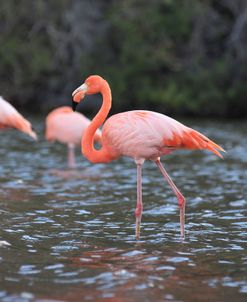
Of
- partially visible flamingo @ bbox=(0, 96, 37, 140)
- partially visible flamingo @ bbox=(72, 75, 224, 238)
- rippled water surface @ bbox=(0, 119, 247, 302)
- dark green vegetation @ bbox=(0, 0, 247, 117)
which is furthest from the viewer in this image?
dark green vegetation @ bbox=(0, 0, 247, 117)

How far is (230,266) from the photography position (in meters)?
5.29

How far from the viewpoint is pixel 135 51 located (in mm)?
21281

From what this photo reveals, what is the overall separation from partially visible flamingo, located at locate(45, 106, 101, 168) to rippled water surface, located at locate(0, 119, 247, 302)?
1.29 ft

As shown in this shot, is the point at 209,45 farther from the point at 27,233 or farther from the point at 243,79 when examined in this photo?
the point at 27,233

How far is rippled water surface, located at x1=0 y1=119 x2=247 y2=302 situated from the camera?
15.4ft

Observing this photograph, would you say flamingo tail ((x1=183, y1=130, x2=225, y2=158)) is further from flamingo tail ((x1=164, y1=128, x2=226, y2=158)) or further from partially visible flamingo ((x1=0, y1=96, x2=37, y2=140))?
partially visible flamingo ((x1=0, y1=96, x2=37, y2=140))

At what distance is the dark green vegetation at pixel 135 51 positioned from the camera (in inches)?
826

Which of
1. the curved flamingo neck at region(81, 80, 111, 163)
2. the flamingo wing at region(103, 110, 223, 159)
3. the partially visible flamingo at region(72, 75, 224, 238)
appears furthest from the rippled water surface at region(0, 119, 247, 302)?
the flamingo wing at region(103, 110, 223, 159)

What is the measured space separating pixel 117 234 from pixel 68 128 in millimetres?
5000

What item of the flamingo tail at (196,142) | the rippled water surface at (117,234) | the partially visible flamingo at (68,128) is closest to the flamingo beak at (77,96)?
the flamingo tail at (196,142)

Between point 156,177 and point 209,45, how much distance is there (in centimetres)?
1229

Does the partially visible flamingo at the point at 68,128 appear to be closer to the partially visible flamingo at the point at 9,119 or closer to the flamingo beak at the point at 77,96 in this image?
the partially visible flamingo at the point at 9,119

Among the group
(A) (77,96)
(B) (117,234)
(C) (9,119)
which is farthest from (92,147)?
(C) (9,119)

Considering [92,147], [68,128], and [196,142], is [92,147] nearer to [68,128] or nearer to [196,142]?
[196,142]
